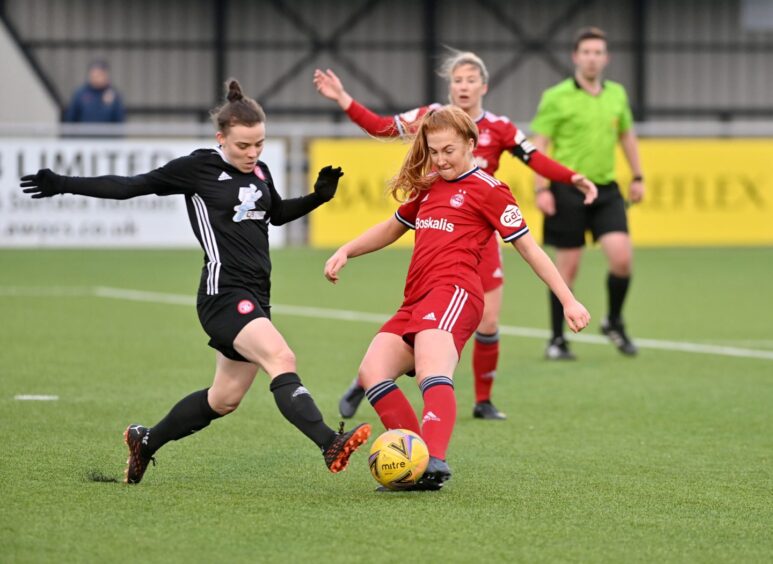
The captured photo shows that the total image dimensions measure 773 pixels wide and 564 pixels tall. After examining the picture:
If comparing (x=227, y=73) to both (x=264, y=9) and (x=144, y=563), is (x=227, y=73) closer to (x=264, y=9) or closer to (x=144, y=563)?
(x=264, y=9)

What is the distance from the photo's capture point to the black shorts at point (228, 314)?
5719mm

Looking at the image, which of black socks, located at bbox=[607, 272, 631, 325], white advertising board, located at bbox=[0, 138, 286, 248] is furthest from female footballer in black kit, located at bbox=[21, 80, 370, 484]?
white advertising board, located at bbox=[0, 138, 286, 248]

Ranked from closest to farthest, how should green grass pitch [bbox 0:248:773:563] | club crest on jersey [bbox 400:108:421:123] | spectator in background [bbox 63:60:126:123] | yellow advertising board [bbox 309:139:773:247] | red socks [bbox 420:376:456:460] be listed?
green grass pitch [bbox 0:248:773:563] → red socks [bbox 420:376:456:460] → club crest on jersey [bbox 400:108:421:123] → yellow advertising board [bbox 309:139:773:247] → spectator in background [bbox 63:60:126:123]

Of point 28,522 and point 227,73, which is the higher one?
point 227,73

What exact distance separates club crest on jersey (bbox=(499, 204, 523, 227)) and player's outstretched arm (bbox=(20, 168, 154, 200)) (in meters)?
1.44

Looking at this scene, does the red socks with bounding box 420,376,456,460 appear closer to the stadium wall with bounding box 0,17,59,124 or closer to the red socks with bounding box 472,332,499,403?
the red socks with bounding box 472,332,499,403

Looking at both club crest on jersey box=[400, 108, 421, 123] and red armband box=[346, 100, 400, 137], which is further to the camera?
club crest on jersey box=[400, 108, 421, 123]

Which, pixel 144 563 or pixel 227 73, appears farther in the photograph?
pixel 227 73

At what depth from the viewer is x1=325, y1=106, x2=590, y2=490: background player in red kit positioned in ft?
19.6

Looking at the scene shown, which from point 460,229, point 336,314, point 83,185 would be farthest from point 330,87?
point 336,314

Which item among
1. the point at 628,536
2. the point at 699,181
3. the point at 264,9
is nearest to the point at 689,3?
the point at 264,9

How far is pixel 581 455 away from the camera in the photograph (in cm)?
679

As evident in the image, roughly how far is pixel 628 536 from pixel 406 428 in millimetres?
1225

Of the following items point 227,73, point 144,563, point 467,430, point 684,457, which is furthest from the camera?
point 227,73
